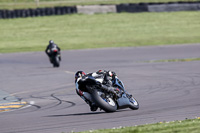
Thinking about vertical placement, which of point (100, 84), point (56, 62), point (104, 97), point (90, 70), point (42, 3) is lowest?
point (104, 97)

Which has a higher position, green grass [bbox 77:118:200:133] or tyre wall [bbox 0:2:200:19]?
tyre wall [bbox 0:2:200:19]

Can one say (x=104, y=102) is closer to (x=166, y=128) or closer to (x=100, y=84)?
(x=100, y=84)

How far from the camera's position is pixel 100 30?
4353cm

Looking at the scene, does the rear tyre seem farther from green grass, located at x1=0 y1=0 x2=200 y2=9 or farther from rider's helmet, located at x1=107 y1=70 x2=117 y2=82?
green grass, located at x1=0 y1=0 x2=200 y2=9

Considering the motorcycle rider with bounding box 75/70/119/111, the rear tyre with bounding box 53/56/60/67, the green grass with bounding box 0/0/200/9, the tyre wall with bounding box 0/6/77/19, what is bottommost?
the motorcycle rider with bounding box 75/70/119/111

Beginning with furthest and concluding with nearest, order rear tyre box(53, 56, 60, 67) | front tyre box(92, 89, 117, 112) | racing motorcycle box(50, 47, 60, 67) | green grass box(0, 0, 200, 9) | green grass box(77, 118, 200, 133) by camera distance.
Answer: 1. green grass box(0, 0, 200, 9)
2. rear tyre box(53, 56, 60, 67)
3. racing motorcycle box(50, 47, 60, 67)
4. front tyre box(92, 89, 117, 112)
5. green grass box(77, 118, 200, 133)

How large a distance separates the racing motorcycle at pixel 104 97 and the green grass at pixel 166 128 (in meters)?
2.17

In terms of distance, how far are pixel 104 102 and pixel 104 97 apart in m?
0.13

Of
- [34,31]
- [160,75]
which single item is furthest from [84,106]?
[34,31]

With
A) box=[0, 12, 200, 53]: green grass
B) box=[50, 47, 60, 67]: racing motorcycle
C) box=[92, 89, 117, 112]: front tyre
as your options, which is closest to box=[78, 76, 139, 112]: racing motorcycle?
box=[92, 89, 117, 112]: front tyre

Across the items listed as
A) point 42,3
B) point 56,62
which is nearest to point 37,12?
point 42,3

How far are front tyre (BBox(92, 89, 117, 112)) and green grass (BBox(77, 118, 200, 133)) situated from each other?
7.03 ft

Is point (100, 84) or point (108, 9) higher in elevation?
point (108, 9)

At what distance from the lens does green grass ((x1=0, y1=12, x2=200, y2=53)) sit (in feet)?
127
